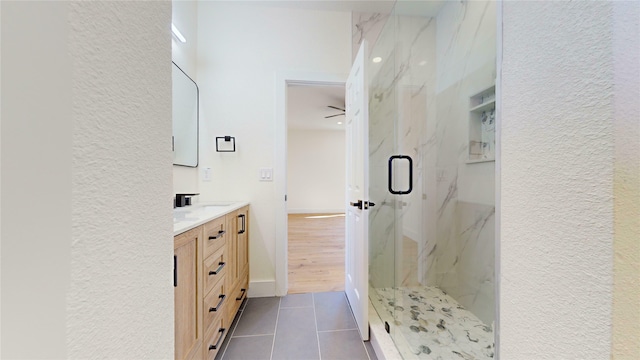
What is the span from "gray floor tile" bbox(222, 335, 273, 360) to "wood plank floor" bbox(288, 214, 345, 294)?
2.11ft

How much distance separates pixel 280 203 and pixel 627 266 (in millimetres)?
1961

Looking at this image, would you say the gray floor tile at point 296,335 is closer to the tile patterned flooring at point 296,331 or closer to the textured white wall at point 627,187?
the tile patterned flooring at point 296,331

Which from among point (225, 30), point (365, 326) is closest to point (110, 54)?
point (365, 326)

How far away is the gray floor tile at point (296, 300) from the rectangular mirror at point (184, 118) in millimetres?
1387

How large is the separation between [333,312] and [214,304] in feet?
3.06

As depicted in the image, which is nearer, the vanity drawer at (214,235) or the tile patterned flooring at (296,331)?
the vanity drawer at (214,235)

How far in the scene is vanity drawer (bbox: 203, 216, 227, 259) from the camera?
1.19 meters

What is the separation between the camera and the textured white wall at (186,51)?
175cm

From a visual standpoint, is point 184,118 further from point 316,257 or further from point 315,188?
point 315,188

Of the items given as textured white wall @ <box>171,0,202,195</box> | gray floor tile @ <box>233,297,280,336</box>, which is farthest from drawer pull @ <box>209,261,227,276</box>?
textured white wall @ <box>171,0,202,195</box>

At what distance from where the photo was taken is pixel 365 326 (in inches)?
60.4

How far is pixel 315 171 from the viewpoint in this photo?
6.75 m

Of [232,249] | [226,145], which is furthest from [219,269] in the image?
[226,145]

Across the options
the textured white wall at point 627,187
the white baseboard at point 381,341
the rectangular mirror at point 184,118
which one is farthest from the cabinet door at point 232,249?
the textured white wall at point 627,187
